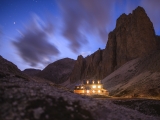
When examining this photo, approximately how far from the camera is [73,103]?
15109 mm

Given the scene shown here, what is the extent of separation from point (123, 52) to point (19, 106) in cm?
11324

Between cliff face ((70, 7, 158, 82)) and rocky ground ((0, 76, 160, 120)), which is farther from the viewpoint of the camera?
cliff face ((70, 7, 158, 82))

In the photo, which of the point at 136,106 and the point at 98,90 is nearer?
the point at 136,106

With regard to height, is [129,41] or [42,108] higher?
[129,41]

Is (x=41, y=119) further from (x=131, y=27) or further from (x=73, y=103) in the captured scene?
(x=131, y=27)

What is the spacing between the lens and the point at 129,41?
375ft

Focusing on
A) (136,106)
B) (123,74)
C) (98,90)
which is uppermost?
(123,74)

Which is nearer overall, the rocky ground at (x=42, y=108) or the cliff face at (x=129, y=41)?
the rocky ground at (x=42, y=108)

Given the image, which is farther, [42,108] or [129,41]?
[129,41]

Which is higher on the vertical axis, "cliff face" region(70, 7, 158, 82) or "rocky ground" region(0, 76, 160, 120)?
"cliff face" region(70, 7, 158, 82)

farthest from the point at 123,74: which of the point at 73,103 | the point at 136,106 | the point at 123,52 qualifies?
the point at 73,103

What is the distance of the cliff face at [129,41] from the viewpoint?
106062 mm

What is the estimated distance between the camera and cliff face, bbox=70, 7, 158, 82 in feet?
348

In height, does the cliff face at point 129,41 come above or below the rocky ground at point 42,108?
above
